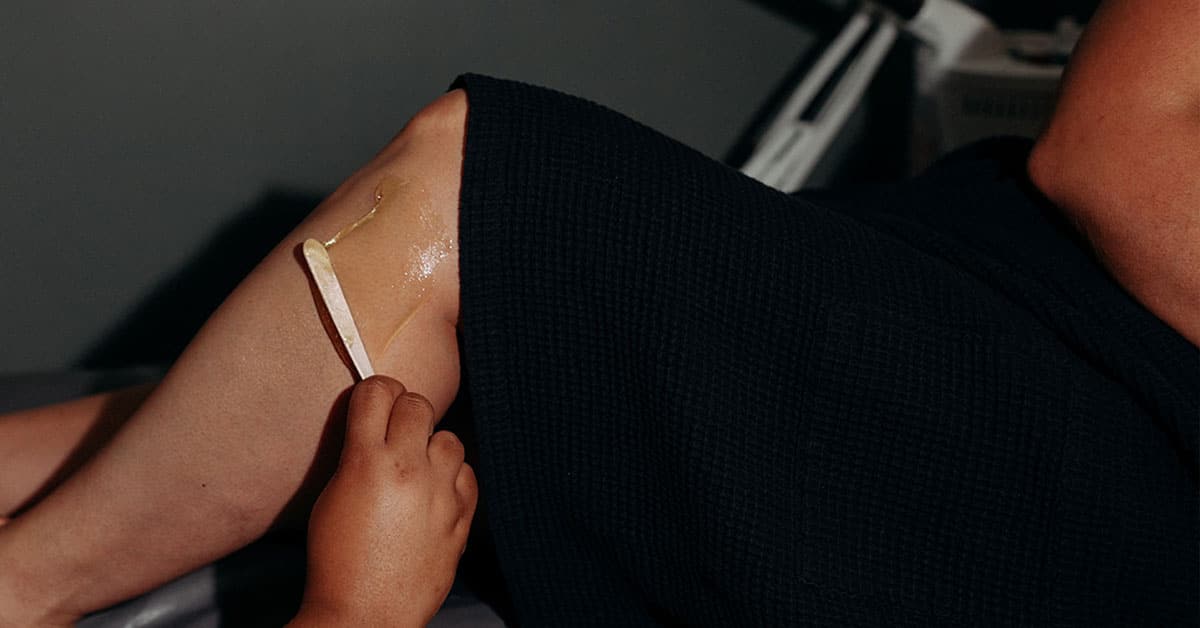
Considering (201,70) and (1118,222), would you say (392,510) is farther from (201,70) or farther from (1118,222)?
(201,70)

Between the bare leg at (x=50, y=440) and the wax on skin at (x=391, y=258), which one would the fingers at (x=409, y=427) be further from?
the bare leg at (x=50, y=440)

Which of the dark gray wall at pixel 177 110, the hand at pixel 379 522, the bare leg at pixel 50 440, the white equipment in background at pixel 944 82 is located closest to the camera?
the hand at pixel 379 522

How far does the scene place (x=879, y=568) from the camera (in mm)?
662

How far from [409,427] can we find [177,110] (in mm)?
881

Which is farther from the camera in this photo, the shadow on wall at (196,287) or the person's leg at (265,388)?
the shadow on wall at (196,287)

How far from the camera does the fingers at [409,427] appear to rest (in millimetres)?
611

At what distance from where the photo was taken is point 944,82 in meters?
1.46

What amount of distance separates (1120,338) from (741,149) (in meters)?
1.12

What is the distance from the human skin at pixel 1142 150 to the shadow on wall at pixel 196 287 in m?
1.02

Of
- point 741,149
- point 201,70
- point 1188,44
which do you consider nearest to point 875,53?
point 741,149

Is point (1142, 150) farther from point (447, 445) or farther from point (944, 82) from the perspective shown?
point (944, 82)

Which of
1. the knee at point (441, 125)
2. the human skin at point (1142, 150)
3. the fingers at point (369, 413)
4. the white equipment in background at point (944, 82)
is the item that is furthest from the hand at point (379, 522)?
the white equipment in background at point (944, 82)

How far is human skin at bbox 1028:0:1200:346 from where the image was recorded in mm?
685

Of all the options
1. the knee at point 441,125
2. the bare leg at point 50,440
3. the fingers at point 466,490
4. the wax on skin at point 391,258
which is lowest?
the bare leg at point 50,440
